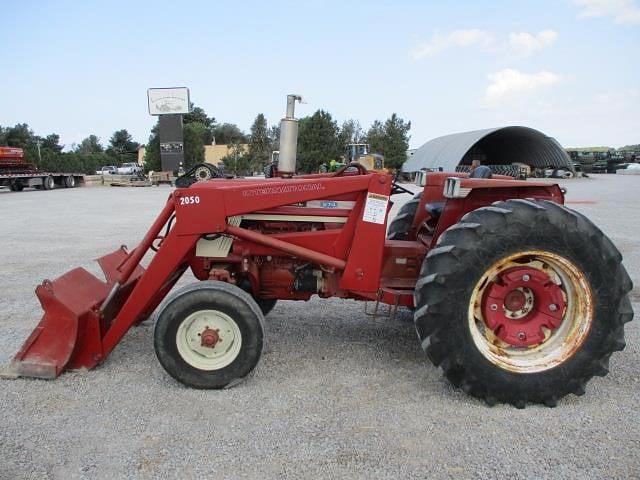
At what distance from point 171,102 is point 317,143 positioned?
10995 millimetres

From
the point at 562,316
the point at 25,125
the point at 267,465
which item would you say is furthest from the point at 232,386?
the point at 25,125

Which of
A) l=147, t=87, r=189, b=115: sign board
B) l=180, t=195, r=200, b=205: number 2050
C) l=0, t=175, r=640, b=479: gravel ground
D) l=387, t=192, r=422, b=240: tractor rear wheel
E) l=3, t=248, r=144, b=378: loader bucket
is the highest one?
l=147, t=87, r=189, b=115: sign board

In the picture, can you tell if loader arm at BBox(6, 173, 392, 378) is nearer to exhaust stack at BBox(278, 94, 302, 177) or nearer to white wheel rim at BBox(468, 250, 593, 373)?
exhaust stack at BBox(278, 94, 302, 177)

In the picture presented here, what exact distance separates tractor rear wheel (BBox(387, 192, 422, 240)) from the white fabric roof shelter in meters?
33.4

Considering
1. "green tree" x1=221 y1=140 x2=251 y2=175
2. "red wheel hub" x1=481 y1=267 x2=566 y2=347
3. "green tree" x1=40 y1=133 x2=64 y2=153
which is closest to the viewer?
"red wheel hub" x1=481 y1=267 x2=566 y2=347

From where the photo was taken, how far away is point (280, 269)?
3.98 m

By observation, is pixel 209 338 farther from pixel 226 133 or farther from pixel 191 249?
pixel 226 133

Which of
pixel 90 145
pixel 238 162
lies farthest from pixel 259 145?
pixel 90 145

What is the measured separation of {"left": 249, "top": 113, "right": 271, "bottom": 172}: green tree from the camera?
4819cm

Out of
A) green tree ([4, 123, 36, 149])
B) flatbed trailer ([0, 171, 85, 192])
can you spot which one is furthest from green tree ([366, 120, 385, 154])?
green tree ([4, 123, 36, 149])

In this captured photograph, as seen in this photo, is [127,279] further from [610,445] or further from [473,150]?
[473,150]

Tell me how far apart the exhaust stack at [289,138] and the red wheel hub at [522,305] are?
1759mm

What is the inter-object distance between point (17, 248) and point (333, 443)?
27.0 ft

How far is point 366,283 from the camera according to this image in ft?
12.0
